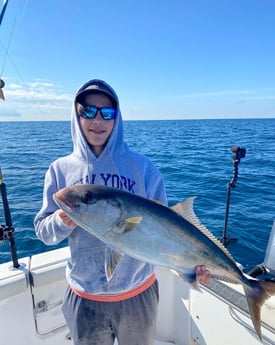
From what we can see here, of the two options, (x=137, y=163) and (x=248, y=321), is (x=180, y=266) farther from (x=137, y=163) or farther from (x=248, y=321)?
(x=248, y=321)

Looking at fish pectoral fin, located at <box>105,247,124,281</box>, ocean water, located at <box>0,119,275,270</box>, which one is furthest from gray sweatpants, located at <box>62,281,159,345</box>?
ocean water, located at <box>0,119,275,270</box>

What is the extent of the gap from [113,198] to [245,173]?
1241 cm

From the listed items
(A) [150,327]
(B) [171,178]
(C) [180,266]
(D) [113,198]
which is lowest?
(B) [171,178]

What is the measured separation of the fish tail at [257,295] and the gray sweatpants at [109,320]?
2.27 feet

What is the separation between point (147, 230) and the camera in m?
1.57

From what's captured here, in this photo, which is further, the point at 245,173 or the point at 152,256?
the point at 245,173

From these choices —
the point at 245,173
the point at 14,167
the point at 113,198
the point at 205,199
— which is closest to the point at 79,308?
the point at 113,198

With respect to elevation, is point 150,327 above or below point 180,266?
below

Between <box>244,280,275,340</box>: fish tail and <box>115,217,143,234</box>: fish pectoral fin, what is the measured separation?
91 centimetres

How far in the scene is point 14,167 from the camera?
14578mm

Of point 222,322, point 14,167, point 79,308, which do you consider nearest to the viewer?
point 79,308

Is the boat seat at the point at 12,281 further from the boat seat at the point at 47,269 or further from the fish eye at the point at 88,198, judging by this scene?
the fish eye at the point at 88,198

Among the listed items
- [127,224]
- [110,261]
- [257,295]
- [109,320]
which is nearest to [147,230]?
[127,224]

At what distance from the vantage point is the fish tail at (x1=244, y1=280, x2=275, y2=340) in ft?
5.95
